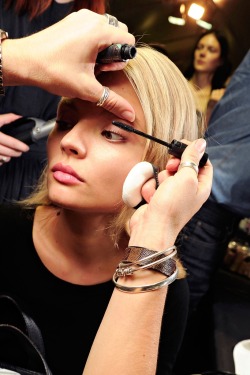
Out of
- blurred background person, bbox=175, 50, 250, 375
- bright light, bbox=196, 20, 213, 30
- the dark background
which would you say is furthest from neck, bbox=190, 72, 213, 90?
blurred background person, bbox=175, 50, 250, 375

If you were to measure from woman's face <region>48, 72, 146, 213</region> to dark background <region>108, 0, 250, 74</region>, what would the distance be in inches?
61.9

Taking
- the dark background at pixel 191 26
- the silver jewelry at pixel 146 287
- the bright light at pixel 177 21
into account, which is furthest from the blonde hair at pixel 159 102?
the bright light at pixel 177 21

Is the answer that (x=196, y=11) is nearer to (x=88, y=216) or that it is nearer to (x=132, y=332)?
(x=88, y=216)

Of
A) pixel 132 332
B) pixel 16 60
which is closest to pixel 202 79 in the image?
pixel 16 60

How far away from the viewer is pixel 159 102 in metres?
1.05

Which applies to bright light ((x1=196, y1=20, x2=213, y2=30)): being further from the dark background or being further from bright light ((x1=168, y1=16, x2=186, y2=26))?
bright light ((x1=168, y1=16, x2=186, y2=26))

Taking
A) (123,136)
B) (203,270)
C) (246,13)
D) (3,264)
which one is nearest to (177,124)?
(123,136)

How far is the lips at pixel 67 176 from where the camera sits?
96 cm

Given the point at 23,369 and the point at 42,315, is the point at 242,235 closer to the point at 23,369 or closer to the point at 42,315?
the point at 42,315

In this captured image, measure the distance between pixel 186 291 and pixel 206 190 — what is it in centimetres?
54

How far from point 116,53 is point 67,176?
0.31 m

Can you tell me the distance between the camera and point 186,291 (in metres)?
1.19

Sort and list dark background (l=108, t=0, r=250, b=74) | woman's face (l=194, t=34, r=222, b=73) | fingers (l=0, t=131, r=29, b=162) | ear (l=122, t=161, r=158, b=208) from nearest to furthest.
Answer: ear (l=122, t=161, r=158, b=208), fingers (l=0, t=131, r=29, b=162), dark background (l=108, t=0, r=250, b=74), woman's face (l=194, t=34, r=222, b=73)

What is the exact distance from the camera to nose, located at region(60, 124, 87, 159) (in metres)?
0.97
